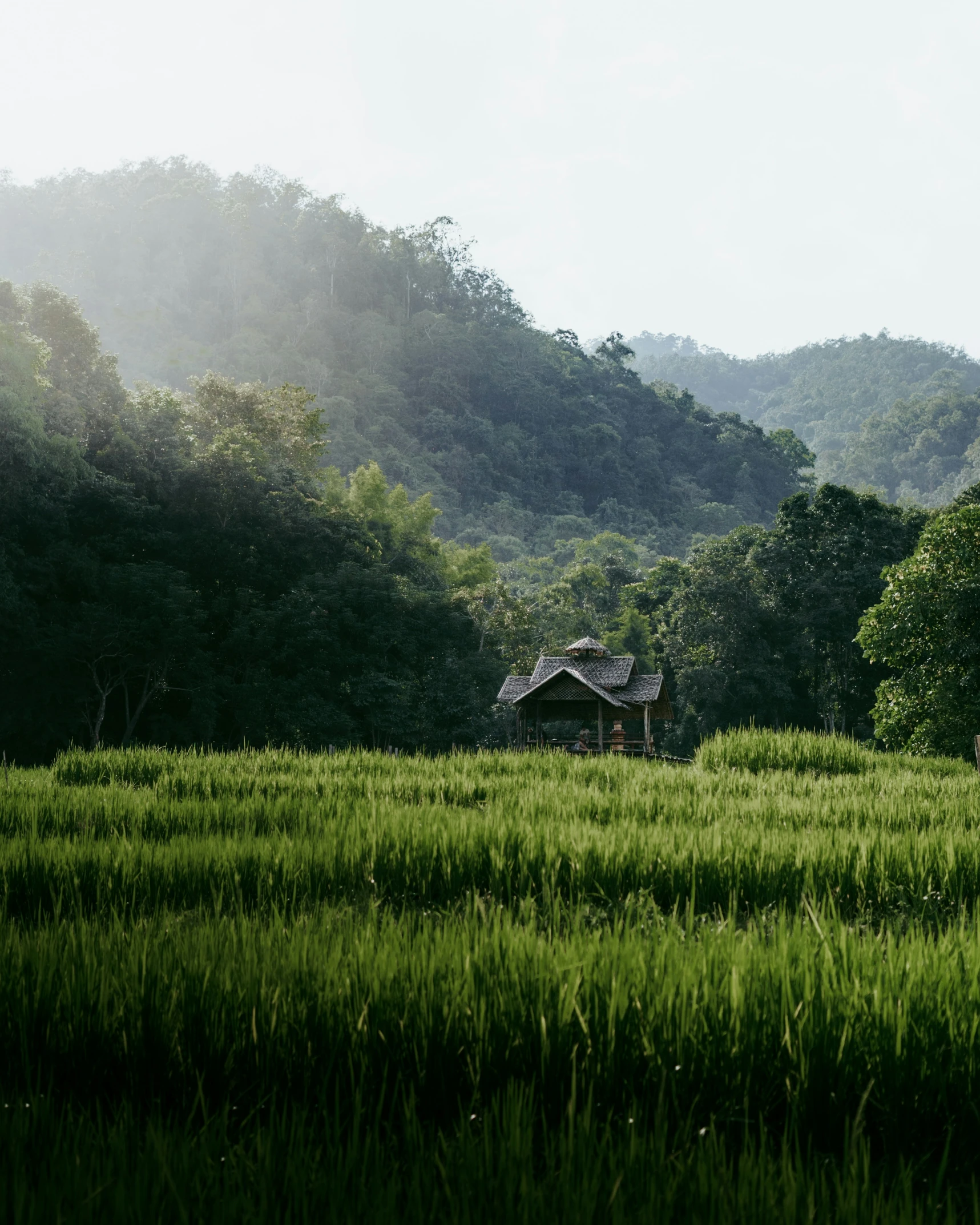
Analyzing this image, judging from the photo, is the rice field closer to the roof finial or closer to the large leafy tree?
the roof finial

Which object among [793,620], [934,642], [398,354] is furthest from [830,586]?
[398,354]

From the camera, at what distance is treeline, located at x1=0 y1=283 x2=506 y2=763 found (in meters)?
24.5

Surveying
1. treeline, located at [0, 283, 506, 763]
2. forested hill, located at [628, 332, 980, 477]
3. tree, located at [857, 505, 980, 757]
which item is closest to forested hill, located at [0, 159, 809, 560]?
forested hill, located at [628, 332, 980, 477]

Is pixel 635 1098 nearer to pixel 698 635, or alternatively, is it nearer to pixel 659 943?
pixel 659 943

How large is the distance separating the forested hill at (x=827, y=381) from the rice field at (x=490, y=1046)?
87321 mm

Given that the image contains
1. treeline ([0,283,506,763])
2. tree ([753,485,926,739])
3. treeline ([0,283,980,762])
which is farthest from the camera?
tree ([753,485,926,739])

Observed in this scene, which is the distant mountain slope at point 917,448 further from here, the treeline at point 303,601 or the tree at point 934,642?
the tree at point 934,642

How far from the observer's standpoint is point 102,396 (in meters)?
28.4

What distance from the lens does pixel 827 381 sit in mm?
116500

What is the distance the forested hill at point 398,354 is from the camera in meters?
72.8

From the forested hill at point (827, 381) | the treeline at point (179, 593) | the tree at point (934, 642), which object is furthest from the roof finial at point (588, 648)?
the forested hill at point (827, 381)

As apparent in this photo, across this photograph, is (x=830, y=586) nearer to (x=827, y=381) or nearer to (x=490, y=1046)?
(x=490, y=1046)

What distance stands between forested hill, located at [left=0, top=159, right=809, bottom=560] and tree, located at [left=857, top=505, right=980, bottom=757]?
45.7m

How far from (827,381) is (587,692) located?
9990cm
